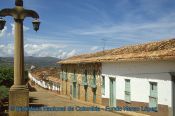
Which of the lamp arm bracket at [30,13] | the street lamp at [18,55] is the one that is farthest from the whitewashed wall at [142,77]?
the street lamp at [18,55]

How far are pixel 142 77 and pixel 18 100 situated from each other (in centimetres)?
767

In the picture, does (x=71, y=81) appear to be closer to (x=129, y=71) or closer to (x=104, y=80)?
(x=104, y=80)

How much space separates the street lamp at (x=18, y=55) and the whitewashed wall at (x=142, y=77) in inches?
256

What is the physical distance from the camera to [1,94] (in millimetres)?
15891

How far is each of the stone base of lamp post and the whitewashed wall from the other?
6530mm

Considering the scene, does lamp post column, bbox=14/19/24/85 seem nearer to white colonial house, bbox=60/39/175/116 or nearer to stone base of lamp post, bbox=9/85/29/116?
stone base of lamp post, bbox=9/85/29/116

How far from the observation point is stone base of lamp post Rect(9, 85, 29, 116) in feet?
33.2

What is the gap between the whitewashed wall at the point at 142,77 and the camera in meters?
14.1

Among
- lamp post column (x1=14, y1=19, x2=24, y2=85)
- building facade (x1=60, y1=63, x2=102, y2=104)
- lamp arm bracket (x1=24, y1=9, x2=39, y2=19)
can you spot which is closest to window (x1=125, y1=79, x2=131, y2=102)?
building facade (x1=60, y1=63, x2=102, y2=104)

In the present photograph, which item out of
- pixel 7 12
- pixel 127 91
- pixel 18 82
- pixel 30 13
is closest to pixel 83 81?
pixel 127 91

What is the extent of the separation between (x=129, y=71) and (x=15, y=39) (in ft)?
28.0

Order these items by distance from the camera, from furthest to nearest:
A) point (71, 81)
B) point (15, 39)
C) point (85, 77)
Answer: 1. point (71, 81)
2. point (85, 77)
3. point (15, 39)

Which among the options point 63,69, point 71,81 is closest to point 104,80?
point 71,81

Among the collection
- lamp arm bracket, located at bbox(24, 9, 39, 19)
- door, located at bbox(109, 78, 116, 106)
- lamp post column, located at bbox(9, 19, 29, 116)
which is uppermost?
lamp arm bracket, located at bbox(24, 9, 39, 19)
